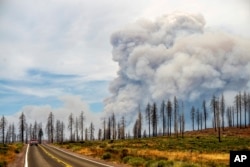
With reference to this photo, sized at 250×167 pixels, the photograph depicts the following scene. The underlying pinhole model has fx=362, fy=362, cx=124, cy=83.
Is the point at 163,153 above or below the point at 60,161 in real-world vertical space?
below

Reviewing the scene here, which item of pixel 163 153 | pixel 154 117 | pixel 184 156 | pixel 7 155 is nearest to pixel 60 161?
pixel 184 156

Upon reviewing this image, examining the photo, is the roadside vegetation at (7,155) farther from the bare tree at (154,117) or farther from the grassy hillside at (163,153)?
the bare tree at (154,117)

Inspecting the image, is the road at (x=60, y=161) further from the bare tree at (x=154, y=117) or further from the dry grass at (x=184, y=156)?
the bare tree at (x=154, y=117)

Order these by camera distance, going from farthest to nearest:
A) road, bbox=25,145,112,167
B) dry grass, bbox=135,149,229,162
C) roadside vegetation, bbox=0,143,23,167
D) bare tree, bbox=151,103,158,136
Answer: bare tree, bbox=151,103,158,136, dry grass, bbox=135,149,229,162, roadside vegetation, bbox=0,143,23,167, road, bbox=25,145,112,167

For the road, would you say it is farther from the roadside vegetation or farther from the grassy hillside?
the grassy hillside

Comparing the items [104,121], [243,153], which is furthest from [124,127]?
[243,153]

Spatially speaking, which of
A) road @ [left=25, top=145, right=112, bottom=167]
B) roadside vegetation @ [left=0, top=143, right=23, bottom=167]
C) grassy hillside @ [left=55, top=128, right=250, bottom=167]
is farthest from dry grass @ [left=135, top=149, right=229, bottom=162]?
roadside vegetation @ [left=0, top=143, right=23, bottom=167]

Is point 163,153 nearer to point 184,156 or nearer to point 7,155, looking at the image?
point 184,156

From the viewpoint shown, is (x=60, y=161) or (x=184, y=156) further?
(x=184, y=156)

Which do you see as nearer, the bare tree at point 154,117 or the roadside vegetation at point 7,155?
the roadside vegetation at point 7,155

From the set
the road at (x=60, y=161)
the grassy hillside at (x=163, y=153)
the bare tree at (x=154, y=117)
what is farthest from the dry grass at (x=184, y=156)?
the bare tree at (x=154, y=117)

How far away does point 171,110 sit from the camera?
145375 mm

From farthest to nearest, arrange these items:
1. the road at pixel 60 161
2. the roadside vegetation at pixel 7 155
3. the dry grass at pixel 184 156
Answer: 1. the dry grass at pixel 184 156
2. the roadside vegetation at pixel 7 155
3. the road at pixel 60 161

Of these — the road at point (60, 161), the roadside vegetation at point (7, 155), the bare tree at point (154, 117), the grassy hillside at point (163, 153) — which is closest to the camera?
the grassy hillside at point (163, 153)
